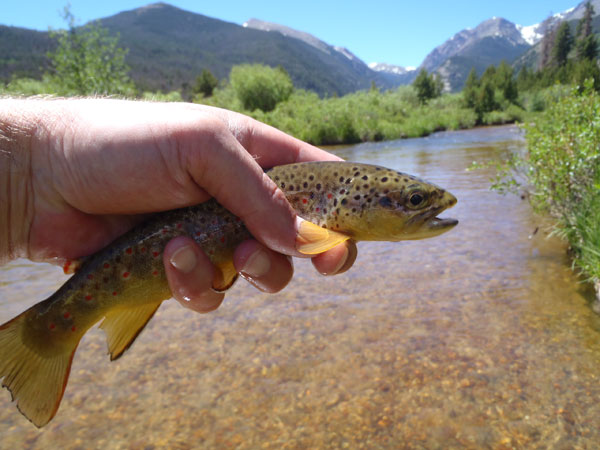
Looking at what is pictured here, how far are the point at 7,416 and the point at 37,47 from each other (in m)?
191

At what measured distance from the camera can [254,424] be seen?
3.98 m

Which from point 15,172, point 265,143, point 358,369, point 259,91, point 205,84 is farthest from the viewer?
point 205,84

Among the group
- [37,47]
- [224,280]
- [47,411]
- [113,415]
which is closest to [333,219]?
[224,280]

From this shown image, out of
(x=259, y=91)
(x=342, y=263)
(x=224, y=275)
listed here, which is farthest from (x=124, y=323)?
(x=259, y=91)

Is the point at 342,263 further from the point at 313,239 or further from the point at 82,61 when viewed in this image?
the point at 82,61

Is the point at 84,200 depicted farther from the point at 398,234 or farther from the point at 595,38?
the point at 595,38

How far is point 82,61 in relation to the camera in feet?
106

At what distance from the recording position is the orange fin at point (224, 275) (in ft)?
8.86

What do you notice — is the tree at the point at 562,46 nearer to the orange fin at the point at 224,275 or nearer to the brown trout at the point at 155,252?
the brown trout at the point at 155,252

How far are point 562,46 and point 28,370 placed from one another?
13168 cm

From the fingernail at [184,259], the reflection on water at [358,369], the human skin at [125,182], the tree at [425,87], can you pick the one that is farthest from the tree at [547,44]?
the fingernail at [184,259]

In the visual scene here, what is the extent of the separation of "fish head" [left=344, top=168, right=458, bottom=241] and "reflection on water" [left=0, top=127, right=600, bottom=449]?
7.44ft

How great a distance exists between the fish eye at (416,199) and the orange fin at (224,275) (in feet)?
4.05

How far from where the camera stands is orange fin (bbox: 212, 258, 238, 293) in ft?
8.86
